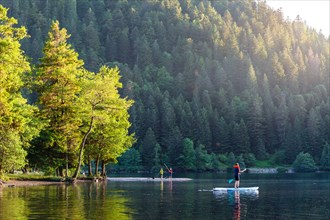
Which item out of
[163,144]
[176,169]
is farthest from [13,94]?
[163,144]

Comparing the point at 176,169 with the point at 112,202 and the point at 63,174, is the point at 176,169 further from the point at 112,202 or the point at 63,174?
the point at 112,202

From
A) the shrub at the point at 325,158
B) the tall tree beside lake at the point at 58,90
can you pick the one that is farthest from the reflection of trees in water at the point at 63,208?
the shrub at the point at 325,158

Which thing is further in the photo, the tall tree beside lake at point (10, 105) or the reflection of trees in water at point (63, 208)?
the tall tree beside lake at point (10, 105)

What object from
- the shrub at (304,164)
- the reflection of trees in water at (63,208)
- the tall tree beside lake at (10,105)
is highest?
the tall tree beside lake at (10,105)

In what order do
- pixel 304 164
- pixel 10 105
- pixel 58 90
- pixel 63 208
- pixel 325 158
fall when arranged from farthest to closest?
pixel 325 158
pixel 304 164
pixel 58 90
pixel 10 105
pixel 63 208

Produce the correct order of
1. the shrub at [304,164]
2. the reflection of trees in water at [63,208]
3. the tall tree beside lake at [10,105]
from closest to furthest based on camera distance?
the reflection of trees in water at [63,208] → the tall tree beside lake at [10,105] → the shrub at [304,164]

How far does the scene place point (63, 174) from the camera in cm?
7475

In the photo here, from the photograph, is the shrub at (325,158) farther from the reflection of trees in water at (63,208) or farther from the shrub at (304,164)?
the reflection of trees in water at (63,208)

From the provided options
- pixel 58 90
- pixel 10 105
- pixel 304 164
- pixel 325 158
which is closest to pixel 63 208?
pixel 10 105

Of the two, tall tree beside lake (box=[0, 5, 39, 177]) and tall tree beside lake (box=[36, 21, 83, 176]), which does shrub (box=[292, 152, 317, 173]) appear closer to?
tall tree beside lake (box=[36, 21, 83, 176])

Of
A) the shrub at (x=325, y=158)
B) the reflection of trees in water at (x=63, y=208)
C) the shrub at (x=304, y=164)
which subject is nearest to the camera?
the reflection of trees in water at (x=63, y=208)

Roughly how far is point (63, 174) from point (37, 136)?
39.0 feet

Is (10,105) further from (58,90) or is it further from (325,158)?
(325,158)

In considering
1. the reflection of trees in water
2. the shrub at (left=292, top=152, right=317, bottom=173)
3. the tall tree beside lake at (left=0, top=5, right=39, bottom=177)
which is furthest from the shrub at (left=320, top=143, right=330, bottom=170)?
the reflection of trees in water
